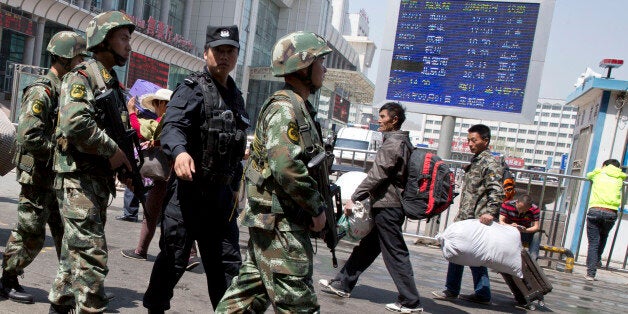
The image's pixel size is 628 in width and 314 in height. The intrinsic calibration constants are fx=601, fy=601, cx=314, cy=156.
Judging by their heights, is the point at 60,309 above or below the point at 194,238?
below

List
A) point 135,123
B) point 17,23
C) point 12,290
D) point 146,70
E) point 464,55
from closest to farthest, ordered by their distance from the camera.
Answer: point 12,290 → point 135,123 → point 464,55 → point 17,23 → point 146,70

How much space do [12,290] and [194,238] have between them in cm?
138

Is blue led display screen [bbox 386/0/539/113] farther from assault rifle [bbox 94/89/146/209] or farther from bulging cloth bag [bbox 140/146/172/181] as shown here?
assault rifle [bbox 94/89/146/209]

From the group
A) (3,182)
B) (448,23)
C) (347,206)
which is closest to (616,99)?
(448,23)

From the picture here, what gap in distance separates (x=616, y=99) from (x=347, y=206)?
9128 millimetres

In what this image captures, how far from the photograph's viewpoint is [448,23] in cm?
974

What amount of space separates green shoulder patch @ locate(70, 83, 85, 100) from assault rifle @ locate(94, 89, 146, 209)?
0.26 feet

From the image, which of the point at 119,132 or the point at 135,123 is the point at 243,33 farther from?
the point at 119,132

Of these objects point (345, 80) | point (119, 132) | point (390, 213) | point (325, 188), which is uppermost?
point (345, 80)

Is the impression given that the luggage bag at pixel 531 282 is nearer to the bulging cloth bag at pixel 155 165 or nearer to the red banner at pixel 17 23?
the bulging cloth bag at pixel 155 165

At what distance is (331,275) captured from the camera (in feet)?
21.2

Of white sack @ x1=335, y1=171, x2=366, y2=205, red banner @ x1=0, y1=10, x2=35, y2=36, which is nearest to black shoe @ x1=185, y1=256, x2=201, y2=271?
white sack @ x1=335, y1=171, x2=366, y2=205

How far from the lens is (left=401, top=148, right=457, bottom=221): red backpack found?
5289 mm

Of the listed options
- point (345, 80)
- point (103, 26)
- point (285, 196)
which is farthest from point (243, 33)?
point (285, 196)
